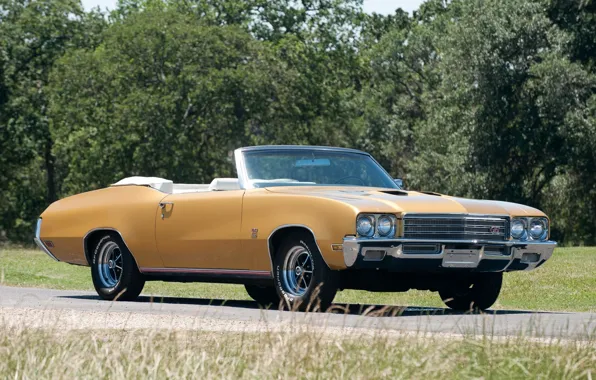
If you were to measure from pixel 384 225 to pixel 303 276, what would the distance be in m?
1.07

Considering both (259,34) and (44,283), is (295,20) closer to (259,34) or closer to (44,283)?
(259,34)

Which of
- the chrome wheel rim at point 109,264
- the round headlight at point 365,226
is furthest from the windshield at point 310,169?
the chrome wheel rim at point 109,264

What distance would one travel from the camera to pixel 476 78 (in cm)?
4784

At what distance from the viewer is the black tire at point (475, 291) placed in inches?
516

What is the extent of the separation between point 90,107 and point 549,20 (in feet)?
57.0

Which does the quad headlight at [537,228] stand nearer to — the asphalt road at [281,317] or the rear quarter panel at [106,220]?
the asphalt road at [281,317]

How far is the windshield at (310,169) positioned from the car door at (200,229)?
1.43ft

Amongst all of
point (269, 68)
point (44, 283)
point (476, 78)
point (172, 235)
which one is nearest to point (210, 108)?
point (269, 68)

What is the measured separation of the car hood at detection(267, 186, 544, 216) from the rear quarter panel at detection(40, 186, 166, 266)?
190cm

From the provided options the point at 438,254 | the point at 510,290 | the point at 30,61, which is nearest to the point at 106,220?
the point at 438,254

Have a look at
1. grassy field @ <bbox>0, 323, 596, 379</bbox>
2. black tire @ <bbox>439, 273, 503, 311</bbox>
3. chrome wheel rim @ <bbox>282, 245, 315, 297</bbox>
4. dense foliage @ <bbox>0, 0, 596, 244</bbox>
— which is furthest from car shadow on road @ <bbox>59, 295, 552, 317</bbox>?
dense foliage @ <bbox>0, 0, 596, 244</bbox>

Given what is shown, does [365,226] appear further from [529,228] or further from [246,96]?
[246,96]

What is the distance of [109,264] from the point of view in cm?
1482

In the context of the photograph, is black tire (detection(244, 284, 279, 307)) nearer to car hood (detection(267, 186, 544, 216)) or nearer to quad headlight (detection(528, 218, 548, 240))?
car hood (detection(267, 186, 544, 216))
